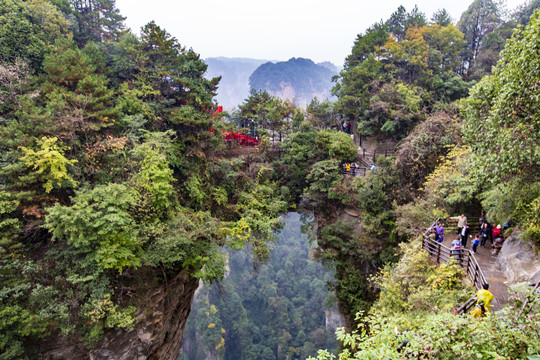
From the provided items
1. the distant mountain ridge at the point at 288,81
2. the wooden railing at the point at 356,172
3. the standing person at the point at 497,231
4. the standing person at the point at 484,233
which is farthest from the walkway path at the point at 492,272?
the distant mountain ridge at the point at 288,81

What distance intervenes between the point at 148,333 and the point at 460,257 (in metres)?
11.9

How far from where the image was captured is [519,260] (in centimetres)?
715

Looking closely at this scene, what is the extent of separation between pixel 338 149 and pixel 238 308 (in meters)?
29.7

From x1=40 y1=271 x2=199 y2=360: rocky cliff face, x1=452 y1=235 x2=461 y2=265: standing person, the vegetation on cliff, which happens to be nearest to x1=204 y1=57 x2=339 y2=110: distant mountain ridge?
the vegetation on cliff

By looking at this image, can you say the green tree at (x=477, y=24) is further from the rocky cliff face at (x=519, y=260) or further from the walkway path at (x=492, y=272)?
the rocky cliff face at (x=519, y=260)

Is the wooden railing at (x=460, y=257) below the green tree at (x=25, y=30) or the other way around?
below

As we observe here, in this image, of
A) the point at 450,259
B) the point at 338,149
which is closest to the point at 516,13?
the point at 338,149

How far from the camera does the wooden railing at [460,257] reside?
6.66m

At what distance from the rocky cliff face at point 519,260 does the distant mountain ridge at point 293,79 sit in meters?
108

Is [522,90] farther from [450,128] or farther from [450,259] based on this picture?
[450,128]

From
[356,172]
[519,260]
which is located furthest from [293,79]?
[519,260]

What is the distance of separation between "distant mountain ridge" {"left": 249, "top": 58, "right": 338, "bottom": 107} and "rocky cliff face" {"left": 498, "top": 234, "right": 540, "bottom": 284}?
354 ft

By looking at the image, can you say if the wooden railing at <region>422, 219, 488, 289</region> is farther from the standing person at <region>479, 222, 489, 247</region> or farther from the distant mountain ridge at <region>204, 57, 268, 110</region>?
the distant mountain ridge at <region>204, 57, 268, 110</region>

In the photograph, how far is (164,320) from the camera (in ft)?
38.9
